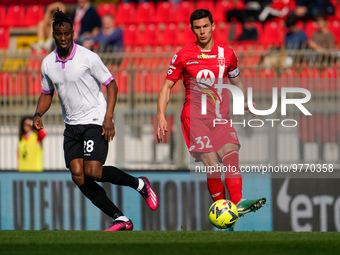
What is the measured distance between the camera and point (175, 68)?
24.3 feet

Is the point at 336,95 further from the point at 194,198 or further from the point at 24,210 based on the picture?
the point at 24,210

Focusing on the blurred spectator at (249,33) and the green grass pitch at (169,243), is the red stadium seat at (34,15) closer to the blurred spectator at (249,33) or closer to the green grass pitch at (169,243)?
the blurred spectator at (249,33)

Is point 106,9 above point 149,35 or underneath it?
above

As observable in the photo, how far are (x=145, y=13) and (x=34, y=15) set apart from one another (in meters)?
2.69

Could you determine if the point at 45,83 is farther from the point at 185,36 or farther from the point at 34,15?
the point at 34,15

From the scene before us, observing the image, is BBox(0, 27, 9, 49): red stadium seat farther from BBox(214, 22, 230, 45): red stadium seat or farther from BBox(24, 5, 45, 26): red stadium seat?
BBox(214, 22, 230, 45): red stadium seat

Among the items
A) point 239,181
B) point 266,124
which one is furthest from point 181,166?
point 239,181

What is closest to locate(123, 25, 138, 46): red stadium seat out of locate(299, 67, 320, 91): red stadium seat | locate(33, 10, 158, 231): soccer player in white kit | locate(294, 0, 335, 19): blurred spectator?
locate(294, 0, 335, 19): blurred spectator

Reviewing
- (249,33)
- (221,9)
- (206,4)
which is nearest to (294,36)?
(249,33)

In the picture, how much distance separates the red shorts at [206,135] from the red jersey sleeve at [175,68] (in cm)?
45

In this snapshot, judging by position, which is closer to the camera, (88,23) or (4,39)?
(88,23)

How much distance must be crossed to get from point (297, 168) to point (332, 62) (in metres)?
1.58

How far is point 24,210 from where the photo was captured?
1074 cm

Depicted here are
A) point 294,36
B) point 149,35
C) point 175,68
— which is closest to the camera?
point 175,68
